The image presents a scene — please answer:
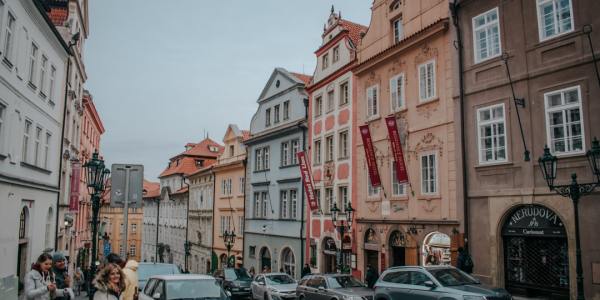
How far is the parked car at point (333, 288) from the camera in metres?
16.6

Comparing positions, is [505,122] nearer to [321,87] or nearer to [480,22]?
[480,22]

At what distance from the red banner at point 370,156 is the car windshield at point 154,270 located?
9.72m

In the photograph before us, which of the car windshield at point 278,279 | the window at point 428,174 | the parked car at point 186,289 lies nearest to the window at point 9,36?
the parked car at point 186,289

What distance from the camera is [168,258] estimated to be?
65.9 meters

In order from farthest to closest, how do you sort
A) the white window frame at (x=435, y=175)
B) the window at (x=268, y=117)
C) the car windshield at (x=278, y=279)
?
the window at (x=268, y=117) < the car windshield at (x=278, y=279) < the white window frame at (x=435, y=175)

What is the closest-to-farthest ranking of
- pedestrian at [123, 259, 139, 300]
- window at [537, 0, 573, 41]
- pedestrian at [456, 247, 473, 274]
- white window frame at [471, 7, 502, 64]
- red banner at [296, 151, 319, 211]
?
pedestrian at [123, 259, 139, 300] → window at [537, 0, 573, 41] → pedestrian at [456, 247, 473, 274] → white window frame at [471, 7, 502, 64] → red banner at [296, 151, 319, 211]

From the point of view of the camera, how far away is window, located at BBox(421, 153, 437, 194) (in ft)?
68.7

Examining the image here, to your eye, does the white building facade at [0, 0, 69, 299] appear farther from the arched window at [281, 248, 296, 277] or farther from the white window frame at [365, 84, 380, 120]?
the white window frame at [365, 84, 380, 120]

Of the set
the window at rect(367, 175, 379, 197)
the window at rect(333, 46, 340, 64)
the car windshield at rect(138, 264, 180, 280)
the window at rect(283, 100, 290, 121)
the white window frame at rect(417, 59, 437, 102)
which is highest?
the window at rect(333, 46, 340, 64)

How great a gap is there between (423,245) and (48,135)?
749 inches

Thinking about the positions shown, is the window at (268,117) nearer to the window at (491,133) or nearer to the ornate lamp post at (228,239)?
the ornate lamp post at (228,239)

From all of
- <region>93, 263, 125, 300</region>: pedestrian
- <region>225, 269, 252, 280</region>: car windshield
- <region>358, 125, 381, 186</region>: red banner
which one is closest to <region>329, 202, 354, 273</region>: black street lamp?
<region>358, 125, 381, 186</region>: red banner

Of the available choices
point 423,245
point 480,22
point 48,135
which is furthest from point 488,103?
point 48,135

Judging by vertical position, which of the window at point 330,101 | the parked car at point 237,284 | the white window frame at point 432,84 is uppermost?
the window at point 330,101
